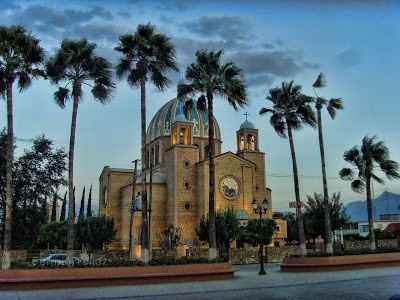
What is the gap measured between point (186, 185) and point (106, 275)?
40811 mm

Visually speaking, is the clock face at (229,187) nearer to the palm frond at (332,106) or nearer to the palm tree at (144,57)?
the palm frond at (332,106)

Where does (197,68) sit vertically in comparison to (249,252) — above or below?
above

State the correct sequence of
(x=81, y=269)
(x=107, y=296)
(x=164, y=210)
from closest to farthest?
(x=107, y=296)
(x=81, y=269)
(x=164, y=210)

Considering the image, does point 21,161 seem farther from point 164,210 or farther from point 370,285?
point 370,285

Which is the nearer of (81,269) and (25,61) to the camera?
(81,269)

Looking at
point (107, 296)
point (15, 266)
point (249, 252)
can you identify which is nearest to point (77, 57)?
point (15, 266)

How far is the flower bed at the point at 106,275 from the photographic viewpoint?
18000 mm

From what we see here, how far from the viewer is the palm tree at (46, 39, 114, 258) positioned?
22719mm

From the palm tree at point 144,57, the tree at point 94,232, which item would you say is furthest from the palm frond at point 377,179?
the tree at point 94,232

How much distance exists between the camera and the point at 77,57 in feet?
75.3

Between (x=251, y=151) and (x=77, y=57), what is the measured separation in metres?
44.7

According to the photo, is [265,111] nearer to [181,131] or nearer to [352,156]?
[352,156]

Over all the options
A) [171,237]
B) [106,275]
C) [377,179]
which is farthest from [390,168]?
[171,237]

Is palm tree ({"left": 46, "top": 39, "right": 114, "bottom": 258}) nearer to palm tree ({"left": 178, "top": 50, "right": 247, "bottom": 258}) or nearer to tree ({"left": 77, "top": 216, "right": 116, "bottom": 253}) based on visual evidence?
palm tree ({"left": 178, "top": 50, "right": 247, "bottom": 258})
